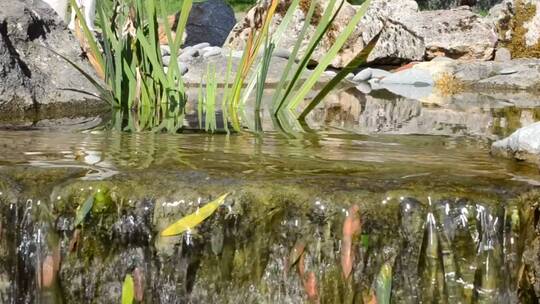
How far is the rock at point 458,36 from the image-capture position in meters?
14.4

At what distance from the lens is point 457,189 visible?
279 centimetres

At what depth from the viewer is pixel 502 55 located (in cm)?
1461

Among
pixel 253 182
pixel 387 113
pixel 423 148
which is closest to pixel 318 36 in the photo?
pixel 423 148

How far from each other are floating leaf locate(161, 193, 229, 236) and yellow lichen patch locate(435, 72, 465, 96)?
9.02 m

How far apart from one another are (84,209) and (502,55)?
12720 mm

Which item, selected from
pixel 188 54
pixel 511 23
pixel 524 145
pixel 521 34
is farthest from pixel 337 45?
pixel 511 23

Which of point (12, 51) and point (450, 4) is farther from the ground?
point (450, 4)

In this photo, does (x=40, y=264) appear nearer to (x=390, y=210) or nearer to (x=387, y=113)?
(x=390, y=210)

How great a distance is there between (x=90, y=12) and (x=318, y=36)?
23.9 feet

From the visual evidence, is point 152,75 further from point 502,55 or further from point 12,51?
point 502,55

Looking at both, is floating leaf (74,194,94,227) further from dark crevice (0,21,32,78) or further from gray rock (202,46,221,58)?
gray rock (202,46,221,58)

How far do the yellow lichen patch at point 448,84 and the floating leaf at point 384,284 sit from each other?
893 cm

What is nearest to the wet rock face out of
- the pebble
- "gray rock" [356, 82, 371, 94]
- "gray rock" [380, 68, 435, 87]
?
the pebble

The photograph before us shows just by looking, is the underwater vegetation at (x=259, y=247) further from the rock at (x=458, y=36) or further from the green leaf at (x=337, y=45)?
the rock at (x=458, y=36)
